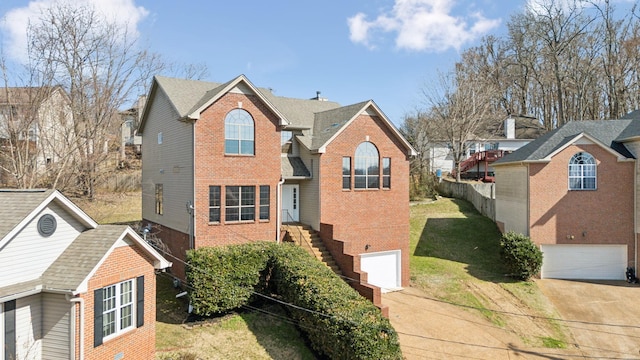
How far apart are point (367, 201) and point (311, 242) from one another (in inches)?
151

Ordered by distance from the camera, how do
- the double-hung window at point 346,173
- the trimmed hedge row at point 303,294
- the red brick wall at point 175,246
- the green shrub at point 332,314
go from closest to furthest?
1. the green shrub at point 332,314
2. the trimmed hedge row at point 303,294
3. the red brick wall at point 175,246
4. the double-hung window at point 346,173

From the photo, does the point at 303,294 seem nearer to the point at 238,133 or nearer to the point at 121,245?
the point at 121,245

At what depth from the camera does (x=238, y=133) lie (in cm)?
1725

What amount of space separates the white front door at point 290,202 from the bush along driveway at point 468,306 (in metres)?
6.51

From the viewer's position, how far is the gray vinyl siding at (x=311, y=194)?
19211 millimetres

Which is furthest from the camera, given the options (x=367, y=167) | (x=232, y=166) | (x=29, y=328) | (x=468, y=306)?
(x=367, y=167)

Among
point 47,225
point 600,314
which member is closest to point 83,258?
point 47,225

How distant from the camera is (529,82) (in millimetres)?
50438

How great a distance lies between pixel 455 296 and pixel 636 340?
7062 mm

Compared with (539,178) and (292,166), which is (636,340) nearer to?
(539,178)

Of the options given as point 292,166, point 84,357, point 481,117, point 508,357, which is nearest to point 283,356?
point 84,357

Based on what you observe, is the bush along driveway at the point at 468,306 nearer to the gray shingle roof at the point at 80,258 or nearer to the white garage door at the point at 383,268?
the white garage door at the point at 383,268

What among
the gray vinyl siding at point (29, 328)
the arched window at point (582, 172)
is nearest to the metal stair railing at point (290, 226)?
the gray vinyl siding at point (29, 328)

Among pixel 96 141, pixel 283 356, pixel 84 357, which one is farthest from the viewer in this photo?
pixel 96 141
